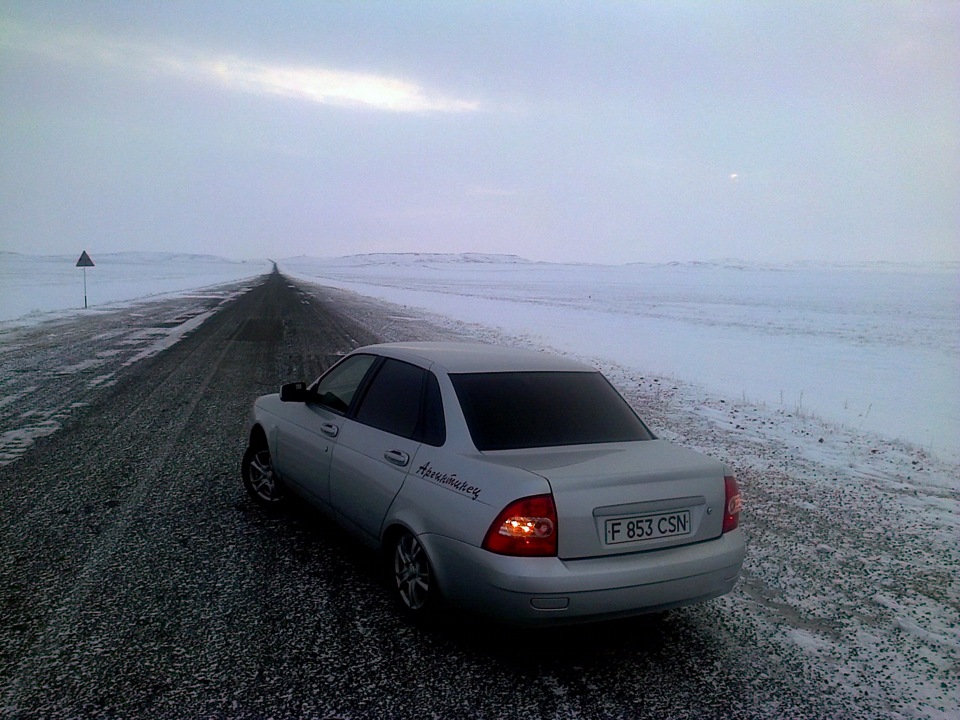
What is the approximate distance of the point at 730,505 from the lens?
148 inches

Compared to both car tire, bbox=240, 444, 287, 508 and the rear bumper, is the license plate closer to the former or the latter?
the rear bumper

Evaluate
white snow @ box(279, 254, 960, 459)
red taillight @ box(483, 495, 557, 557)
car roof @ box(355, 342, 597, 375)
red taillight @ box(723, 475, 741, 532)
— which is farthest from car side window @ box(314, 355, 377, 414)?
white snow @ box(279, 254, 960, 459)

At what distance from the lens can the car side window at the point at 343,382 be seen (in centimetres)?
480

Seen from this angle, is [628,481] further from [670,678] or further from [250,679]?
[250,679]

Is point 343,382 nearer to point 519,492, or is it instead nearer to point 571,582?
point 519,492

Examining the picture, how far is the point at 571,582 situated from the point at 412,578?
37.4 inches

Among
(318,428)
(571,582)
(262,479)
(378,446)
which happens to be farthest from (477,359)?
(262,479)

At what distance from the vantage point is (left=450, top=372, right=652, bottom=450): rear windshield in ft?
12.6

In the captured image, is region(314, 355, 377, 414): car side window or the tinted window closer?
the tinted window

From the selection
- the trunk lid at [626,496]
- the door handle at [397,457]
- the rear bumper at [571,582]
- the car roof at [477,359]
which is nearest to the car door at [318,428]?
the car roof at [477,359]

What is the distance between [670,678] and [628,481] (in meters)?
0.89

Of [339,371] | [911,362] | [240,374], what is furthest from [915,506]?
[911,362]

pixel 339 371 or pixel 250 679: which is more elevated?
pixel 339 371

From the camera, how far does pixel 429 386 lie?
13.6 ft
